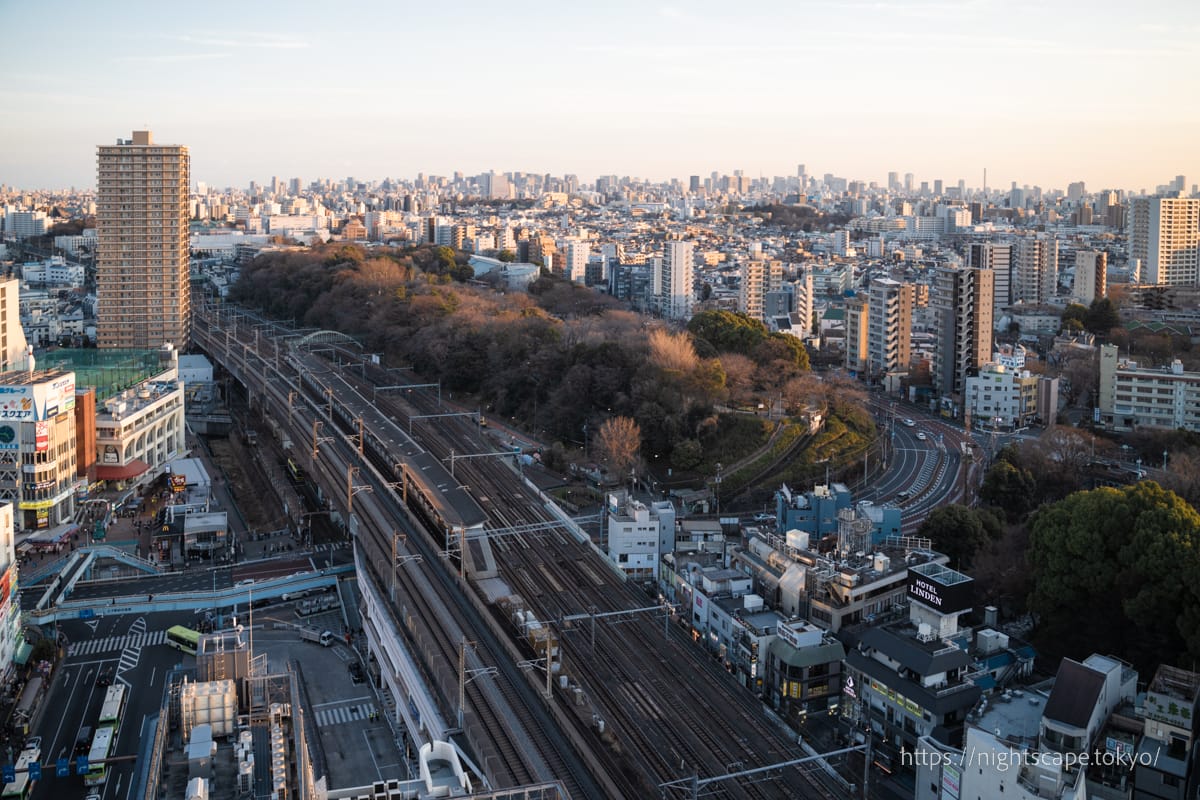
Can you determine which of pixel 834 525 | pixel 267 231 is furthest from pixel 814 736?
pixel 267 231

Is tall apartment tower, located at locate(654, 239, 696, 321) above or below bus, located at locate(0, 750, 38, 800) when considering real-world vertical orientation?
above

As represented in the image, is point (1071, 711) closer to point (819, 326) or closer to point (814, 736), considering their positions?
point (814, 736)

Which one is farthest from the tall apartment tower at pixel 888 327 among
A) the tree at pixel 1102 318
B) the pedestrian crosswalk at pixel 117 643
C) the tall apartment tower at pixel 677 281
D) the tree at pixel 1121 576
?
the pedestrian crosswalk at pixel 117 643

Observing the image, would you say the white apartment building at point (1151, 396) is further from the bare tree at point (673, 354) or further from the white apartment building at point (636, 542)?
the white apartment building at point (636, 542)

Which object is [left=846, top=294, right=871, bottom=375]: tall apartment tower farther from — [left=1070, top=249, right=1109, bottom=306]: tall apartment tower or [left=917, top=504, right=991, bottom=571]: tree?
[left=917, top=504, right=991, bottom=571]: tree

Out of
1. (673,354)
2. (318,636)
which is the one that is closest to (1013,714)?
(318,636)

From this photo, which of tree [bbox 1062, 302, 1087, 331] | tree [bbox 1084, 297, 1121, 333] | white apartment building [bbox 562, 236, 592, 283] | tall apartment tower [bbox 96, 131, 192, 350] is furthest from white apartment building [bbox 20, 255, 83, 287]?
tree [bbox 1084, 297, 1121, 333]
